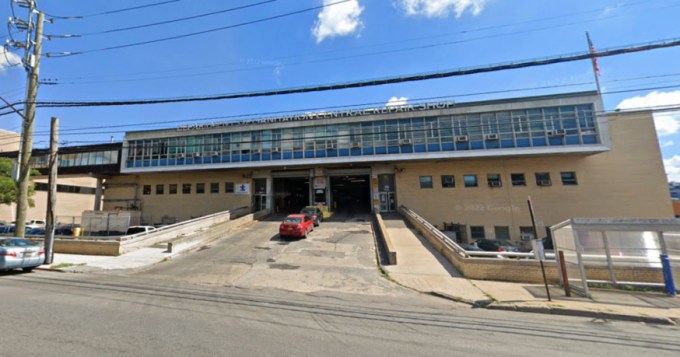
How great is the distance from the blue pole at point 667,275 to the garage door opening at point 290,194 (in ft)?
99.8

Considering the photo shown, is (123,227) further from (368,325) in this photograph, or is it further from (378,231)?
(368,325)

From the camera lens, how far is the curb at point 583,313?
255 inches

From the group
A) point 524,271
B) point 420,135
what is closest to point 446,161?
point 420,135

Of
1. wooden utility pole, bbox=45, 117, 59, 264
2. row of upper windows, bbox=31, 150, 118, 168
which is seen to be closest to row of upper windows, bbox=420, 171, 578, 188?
wooden utility pole, bbox=45, 117, 59, 264

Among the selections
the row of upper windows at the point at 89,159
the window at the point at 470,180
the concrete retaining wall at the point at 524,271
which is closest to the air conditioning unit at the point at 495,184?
the window at the point at 470,180

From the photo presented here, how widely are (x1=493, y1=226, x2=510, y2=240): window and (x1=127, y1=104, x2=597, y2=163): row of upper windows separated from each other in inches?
309

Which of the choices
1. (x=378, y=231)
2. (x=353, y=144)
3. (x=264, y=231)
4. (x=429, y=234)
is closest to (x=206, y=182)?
(x=264, y=231)

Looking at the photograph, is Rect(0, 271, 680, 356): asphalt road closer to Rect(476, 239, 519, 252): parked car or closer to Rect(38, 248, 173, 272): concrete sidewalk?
Rect(38, 248, 173, 272): concrete sidewalk

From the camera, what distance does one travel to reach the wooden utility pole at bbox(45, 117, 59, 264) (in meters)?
12.5

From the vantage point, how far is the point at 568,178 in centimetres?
2597

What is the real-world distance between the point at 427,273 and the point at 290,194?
1183 inches

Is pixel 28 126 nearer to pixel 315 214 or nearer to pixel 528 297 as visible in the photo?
pixel 315 214

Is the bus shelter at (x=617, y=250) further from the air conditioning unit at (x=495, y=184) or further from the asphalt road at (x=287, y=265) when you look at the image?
the air conditioning unit at (x=495, y=184)

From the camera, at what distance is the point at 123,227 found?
68.6 ft
